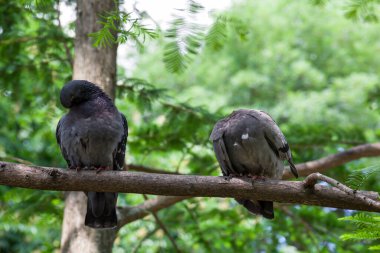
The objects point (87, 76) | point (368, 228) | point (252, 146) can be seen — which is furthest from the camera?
point (87, 76)

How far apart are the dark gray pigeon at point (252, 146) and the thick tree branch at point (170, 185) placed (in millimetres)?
963

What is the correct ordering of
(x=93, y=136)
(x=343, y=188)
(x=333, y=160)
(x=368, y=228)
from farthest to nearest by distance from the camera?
(x=333, y=160) < (x=93, y=136) < (x=343, y=188) < (x=368, y=228)

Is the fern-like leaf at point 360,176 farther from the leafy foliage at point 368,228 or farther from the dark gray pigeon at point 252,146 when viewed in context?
Answer: the dark gray pigeon at point 252,146

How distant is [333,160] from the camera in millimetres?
5520

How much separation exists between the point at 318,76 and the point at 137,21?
630 inches

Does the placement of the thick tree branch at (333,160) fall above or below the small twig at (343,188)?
below

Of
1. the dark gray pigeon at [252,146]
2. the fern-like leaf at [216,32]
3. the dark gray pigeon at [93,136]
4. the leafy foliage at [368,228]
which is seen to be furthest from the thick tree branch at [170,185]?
the fern-like leaf at [216,32]

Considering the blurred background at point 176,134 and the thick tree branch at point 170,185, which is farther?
the blurred background at point 176,134

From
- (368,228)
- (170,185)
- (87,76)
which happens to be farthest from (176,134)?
(368,228)

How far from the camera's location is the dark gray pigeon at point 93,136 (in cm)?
449

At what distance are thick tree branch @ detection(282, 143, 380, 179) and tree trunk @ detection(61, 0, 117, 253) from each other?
2061 millimetres

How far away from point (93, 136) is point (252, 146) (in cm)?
143

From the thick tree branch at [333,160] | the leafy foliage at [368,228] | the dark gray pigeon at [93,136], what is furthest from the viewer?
the thick tree branch at [333,160]

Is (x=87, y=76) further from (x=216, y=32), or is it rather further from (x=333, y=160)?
(x=333, y=160)
